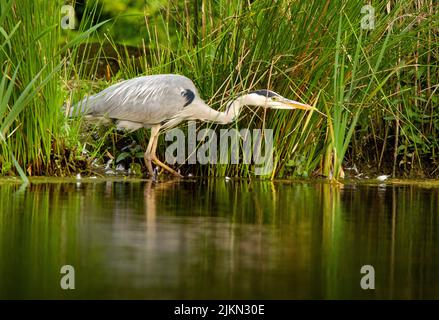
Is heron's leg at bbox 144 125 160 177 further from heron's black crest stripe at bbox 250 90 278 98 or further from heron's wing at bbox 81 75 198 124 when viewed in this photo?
heron's black crest stripe at bbox 250 90 278 98

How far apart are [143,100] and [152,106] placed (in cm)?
11

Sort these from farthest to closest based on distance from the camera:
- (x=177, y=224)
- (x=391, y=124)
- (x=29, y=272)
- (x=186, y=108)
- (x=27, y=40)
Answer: (x=391, y=124), (x=186, y=108), (x=27, y=40), (x=177, y=224), (x=29, y=272)

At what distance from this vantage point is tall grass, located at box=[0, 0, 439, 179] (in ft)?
28.3

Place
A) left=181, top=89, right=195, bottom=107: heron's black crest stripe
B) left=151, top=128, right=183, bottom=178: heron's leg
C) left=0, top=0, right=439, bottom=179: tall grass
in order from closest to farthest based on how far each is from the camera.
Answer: left=0, top=0, right=439, bottom=179: tall grass
left=181, top=89, right=195, bottom=107: heron's black crest stripe
left=151, top=128, right=183, bottom=178: heron's leg

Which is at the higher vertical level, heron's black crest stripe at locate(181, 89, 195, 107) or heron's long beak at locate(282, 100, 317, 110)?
heron's black crest stripe at locate(181, 89, 195, 107)

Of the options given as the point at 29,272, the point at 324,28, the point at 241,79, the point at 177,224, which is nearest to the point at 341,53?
the point at 324,28

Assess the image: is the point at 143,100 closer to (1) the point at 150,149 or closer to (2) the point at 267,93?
(1) the point at 150,149

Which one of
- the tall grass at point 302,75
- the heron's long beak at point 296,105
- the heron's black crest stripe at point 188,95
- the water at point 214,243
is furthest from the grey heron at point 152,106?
the water at point 214,243

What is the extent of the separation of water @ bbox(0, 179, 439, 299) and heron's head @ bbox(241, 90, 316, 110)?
112cm

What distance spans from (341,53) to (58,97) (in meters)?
2.48

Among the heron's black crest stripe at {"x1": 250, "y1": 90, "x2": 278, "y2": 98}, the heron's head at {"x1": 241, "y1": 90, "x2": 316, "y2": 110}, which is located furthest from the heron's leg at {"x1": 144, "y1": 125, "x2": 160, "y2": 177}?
the heron's black crest stripe at {"x1": 250, "y1": 90, "x2": 278, "y2": 98}

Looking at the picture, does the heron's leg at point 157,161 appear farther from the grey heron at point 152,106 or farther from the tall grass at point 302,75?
the tall grass at point 302,75

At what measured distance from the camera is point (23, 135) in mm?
8633
